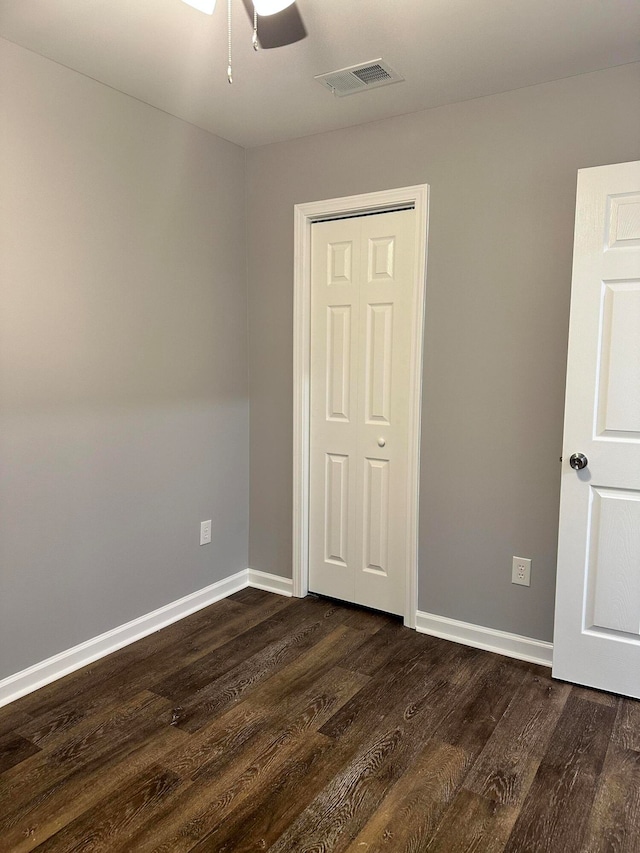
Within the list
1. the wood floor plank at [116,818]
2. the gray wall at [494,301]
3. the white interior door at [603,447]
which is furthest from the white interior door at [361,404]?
the wood floor plank at [116,818]

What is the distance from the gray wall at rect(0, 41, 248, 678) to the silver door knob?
70.8 inches

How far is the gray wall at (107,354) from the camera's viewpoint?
2340mm

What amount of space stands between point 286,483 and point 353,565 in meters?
0.59

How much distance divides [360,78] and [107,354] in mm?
1558

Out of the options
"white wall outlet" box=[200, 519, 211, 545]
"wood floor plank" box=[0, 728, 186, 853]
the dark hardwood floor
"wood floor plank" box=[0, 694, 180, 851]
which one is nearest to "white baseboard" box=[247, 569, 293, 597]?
"white wall outlet" box=[200, 519, 211, 545]

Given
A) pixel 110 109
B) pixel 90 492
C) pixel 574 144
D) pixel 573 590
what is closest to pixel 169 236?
pixel 110 109

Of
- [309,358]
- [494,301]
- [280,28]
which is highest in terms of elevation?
[280,28]

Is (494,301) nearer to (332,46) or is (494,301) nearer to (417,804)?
(332,46)

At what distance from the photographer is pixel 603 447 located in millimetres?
2371

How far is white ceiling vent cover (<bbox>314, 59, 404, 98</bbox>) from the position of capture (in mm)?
2363

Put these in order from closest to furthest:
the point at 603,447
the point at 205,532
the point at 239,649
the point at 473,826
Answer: the point at 473,826 → the point at 603,447 → the point at 239,649 → the point at 205,532

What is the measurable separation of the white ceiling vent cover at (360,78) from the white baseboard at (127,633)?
248 cm

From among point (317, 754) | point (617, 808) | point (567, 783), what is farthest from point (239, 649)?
point (617, 808)

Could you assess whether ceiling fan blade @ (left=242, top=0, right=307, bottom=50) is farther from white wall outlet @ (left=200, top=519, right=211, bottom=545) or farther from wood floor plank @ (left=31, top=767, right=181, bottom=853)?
wood floor plank @ (left=31, top=767, right=181, bottom=853)
